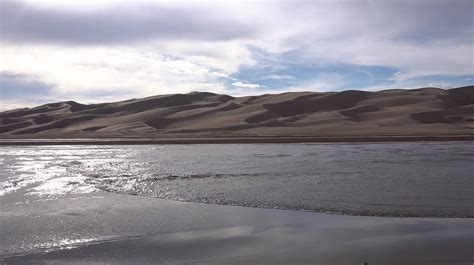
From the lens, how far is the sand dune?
6569 centimetres

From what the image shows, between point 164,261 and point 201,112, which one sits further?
point 201,112

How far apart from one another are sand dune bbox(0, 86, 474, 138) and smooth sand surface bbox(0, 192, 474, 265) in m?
43.3

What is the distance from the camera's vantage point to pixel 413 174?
17500mm

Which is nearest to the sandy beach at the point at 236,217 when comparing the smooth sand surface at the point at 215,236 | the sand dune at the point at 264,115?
the smooth sand surface at the point at 215,236

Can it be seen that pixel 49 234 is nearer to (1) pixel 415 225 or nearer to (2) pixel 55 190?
(2) pixel 55 190

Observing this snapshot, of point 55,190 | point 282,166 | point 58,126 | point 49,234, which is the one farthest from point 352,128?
point 58,126

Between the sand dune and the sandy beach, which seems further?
the sand dune

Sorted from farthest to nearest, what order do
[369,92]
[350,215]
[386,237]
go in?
[369,92]
[350,215]
[386,237]

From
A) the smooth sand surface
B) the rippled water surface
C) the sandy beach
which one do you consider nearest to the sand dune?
the rippled water surface

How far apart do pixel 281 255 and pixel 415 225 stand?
3.49 m

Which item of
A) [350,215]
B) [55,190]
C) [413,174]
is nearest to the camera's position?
[350,215]

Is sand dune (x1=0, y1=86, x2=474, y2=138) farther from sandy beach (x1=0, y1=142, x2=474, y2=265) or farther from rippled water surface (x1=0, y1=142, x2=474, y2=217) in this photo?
sandy beach (x1=0, y1=142, x2=474, y2=265)

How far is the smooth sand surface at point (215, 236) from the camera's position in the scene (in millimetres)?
7609

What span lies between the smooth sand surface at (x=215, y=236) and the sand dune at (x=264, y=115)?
43.3m
